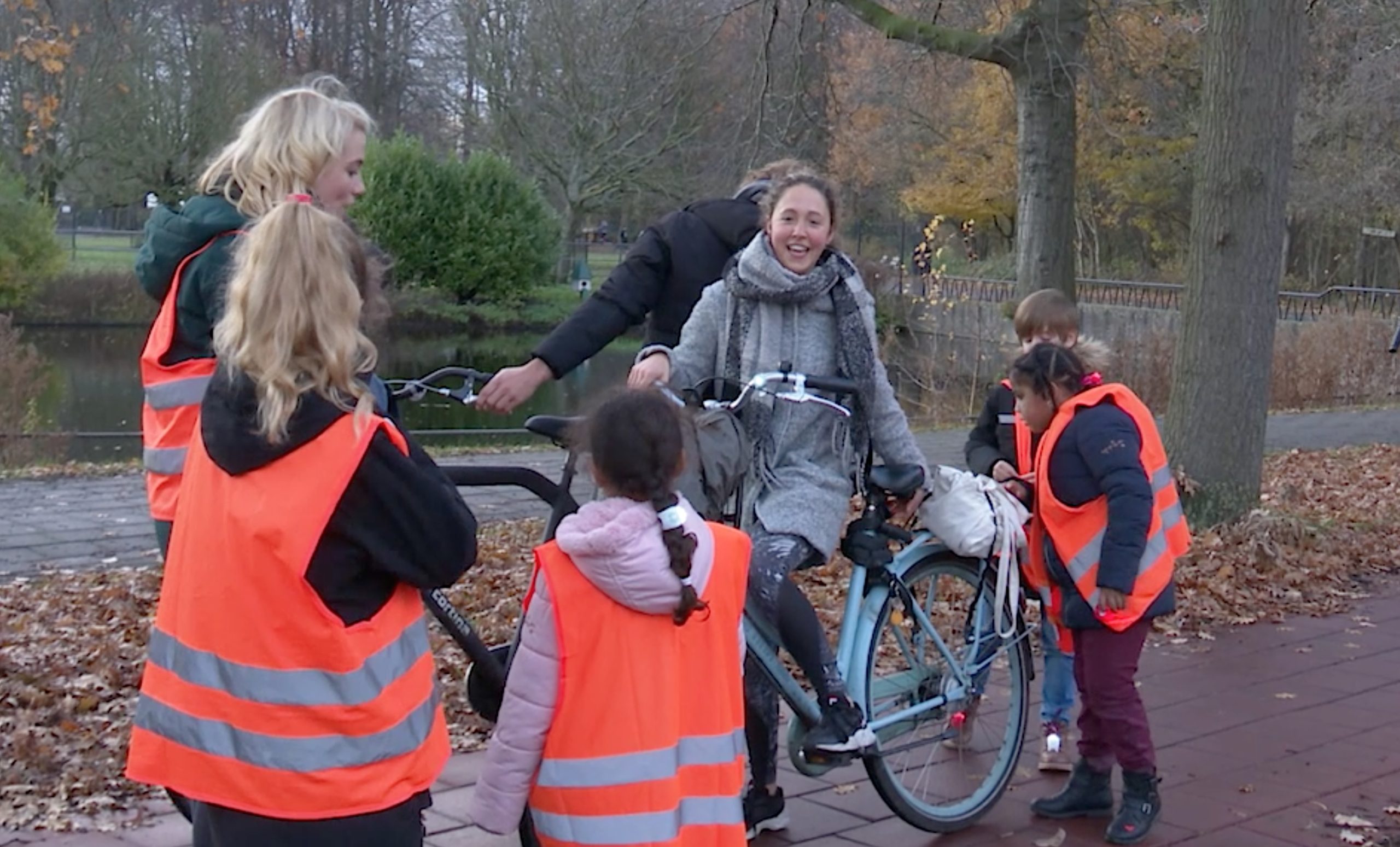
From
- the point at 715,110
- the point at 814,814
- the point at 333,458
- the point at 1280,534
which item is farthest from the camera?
the point at 715,110

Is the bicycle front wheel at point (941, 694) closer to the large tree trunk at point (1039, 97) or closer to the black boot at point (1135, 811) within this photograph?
the black boot at point (1135, 811)

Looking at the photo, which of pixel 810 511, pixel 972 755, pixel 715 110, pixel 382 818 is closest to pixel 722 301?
pixel 810 511

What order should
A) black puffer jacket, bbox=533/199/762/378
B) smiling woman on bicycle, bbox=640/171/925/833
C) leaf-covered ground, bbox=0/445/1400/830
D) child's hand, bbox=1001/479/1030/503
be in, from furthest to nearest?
child's hand, bbox=1001/479/1030/503 < leaf-covered ground, bbox=0/445/1400/830 < black puffer jacket, bbox=533/199/762/378 < smiling woman on bicycle, bbox=640/171/925/833

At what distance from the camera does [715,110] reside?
43125 millimetres

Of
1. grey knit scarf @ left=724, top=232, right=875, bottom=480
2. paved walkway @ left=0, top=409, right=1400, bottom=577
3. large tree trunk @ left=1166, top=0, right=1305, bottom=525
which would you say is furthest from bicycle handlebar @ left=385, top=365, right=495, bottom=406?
large tree trunk @ left=1166, top=0, right=1305, bottom=525

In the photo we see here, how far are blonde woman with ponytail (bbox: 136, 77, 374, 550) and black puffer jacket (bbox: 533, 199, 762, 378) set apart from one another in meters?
1.33

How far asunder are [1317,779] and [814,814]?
1.79 meters

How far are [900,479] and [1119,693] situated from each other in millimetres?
946

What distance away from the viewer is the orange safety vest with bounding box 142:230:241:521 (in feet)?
12.1

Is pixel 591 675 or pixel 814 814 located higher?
pixel 591 675

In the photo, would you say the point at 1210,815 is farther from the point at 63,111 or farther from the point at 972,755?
the point at 63,111

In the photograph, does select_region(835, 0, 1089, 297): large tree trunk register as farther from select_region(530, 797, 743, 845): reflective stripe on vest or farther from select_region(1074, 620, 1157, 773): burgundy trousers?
select_region(530, 797, 743, 845): reflective stripe on vest

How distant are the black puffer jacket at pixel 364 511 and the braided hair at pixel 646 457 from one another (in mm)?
655

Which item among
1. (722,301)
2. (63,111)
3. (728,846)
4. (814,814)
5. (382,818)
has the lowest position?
(814,814)
